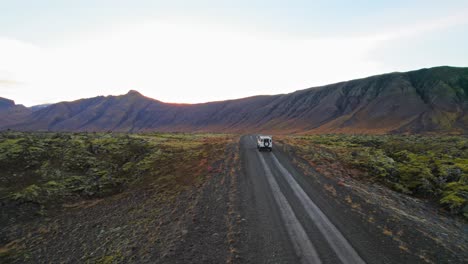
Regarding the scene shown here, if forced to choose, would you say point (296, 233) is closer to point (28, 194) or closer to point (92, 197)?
point (92, 197)

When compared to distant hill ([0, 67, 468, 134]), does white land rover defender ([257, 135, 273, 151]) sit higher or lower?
lower

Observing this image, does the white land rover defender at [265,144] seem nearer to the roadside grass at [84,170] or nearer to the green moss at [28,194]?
the roadside grass at [84,170]

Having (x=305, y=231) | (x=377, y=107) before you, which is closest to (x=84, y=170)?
(x=305, y=231)

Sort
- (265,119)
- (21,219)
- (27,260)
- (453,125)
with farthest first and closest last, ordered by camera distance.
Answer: (265,119)
(453,125)
(21,219)
(27,260)

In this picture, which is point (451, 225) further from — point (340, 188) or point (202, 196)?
point (202, 196)

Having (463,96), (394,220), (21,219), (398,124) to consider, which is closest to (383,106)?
(398,124)

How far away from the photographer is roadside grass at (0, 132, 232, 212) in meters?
17.0

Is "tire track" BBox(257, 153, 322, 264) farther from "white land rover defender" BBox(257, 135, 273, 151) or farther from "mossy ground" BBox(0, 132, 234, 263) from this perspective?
"white land rover defender" BBox(257, 135, 273, 151)

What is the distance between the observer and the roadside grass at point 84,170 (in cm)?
1698

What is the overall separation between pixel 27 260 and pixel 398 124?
12825cm

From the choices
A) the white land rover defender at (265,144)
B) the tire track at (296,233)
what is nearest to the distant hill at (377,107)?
the white land rover defender at (265,144)

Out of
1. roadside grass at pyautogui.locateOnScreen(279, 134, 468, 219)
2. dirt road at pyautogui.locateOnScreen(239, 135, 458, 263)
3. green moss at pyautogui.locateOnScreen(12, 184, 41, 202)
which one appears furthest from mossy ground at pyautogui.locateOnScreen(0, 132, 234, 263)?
roadside grass at pyautogui.locateOnScreen(279, 134, 468, 219)

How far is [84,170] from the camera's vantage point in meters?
21.5

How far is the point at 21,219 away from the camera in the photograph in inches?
557
